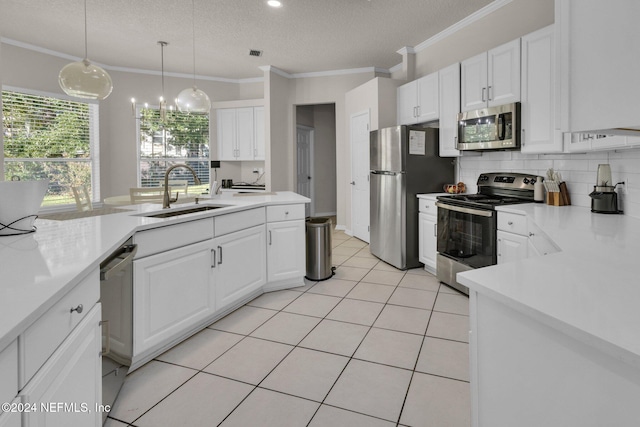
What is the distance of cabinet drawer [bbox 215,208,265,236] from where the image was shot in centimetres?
263

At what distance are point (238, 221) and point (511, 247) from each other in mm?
2133

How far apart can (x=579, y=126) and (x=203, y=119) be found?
6.55 m

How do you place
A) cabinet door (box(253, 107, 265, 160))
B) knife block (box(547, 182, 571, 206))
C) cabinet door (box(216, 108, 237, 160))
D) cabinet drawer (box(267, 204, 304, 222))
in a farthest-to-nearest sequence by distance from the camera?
1. cabinet door (box(216, 108, 237, 160))
2. cabinet door (box(253, 107, 265, 160))
3. cabinet drawer (box(267, 204, 304, 222))
4. knife block (box(547, 182, 571, 206))

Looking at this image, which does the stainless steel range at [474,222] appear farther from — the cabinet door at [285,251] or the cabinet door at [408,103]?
the cabinet door at [285,251]

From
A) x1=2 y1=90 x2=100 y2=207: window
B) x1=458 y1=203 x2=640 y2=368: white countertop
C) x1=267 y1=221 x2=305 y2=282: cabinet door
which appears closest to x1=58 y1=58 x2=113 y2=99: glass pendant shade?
x1=267 y1=221 x2=305 y2=282: cabinet door

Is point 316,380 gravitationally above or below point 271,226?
below

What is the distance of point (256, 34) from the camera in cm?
455

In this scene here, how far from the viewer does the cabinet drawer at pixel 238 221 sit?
8.64ft

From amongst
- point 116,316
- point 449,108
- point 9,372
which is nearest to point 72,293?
point 9,372

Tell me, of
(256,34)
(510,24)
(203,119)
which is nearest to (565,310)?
(510,24)

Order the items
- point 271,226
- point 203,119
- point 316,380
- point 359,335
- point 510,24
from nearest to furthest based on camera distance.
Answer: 1. point 316,380
2. point 359,335
3. point 271,226
4. point 510,24
5. point 203,119

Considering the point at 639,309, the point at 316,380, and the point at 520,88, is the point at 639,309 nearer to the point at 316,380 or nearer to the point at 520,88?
the point at 316,380

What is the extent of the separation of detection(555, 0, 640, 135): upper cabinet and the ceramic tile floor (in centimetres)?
142

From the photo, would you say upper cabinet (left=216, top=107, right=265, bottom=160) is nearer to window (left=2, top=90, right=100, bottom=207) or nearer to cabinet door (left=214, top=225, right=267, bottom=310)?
window (left=2, top=90, right=100, bottom=207)
